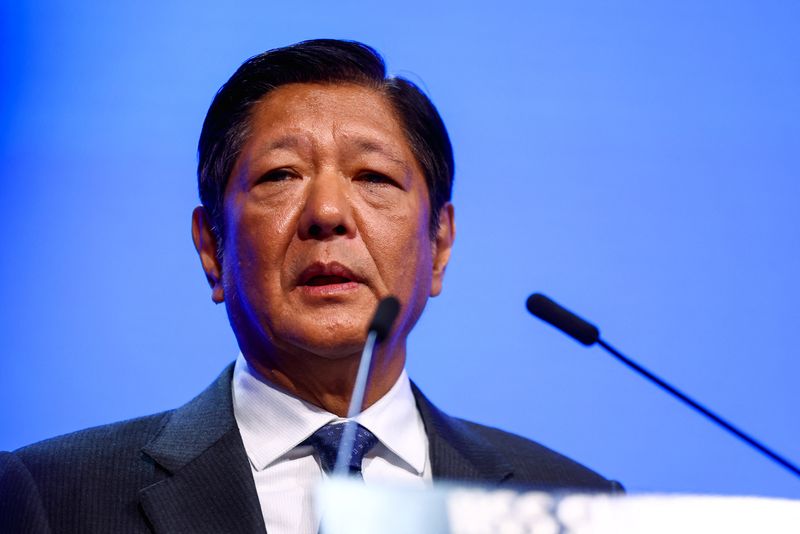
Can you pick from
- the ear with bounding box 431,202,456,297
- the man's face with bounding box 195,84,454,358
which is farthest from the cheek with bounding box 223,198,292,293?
the ear with bounding box 431,202,456,297

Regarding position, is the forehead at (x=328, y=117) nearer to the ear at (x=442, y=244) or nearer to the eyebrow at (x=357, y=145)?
the eyebrow at (x=357, y=145)

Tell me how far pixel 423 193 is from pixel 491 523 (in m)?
0.99

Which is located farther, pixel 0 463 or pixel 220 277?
pixel 220 277

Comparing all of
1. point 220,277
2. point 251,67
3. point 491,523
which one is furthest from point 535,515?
point 251,67

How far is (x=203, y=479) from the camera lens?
1707mm

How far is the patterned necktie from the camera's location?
1.77 meters

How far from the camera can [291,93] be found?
1978mm

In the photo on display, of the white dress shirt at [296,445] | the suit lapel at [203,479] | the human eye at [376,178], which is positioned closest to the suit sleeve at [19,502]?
the suit lapel at [203,479]

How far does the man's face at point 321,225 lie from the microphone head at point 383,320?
34 centimetres

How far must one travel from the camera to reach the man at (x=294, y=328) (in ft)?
5.62

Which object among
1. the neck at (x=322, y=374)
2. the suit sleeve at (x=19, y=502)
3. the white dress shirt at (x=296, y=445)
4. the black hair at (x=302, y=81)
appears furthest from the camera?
the black hair at (x=302, y=81)

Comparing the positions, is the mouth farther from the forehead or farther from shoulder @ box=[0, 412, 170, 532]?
shoulder @ box=[0, 412, 170, 532]

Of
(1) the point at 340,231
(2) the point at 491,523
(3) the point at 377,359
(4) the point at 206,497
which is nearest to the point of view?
A: (2) the point at 491,523

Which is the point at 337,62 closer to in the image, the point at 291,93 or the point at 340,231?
the point at 291,93
